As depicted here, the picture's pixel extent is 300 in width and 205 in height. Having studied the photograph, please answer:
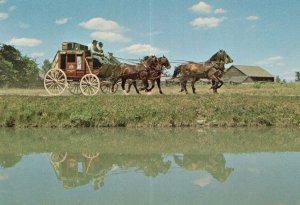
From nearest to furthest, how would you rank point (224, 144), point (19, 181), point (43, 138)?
point (19, 181) < point (224, 144) < point (43, 138)

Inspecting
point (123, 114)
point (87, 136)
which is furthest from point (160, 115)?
point (87, 136)

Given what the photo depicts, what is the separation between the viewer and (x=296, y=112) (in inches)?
709

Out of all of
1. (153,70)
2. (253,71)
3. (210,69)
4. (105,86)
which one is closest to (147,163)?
(153,70)

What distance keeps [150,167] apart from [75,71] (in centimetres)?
1277

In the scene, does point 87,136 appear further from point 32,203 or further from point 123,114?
point 32,203

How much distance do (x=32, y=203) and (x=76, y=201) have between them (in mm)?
624

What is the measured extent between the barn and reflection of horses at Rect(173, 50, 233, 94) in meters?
43.7

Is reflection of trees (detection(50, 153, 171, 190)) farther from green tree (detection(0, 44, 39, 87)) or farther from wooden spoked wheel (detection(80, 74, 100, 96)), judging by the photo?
green tree (detection(0, 44, 39, 87))

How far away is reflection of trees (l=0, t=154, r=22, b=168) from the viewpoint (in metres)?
9.41

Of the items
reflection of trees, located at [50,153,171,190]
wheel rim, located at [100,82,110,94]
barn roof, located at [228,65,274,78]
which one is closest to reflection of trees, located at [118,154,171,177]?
reflection of trees, located at [50,153,171,190]

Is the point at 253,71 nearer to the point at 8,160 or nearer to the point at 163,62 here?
the point at 163,62

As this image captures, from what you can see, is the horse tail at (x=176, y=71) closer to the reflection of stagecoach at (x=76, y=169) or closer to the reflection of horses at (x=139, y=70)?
the reflection of horses at (x=139, y=70)

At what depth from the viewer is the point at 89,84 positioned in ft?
70.0

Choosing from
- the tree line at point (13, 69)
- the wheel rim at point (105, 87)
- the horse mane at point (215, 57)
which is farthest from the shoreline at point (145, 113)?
the tree line at point (13, 69)
